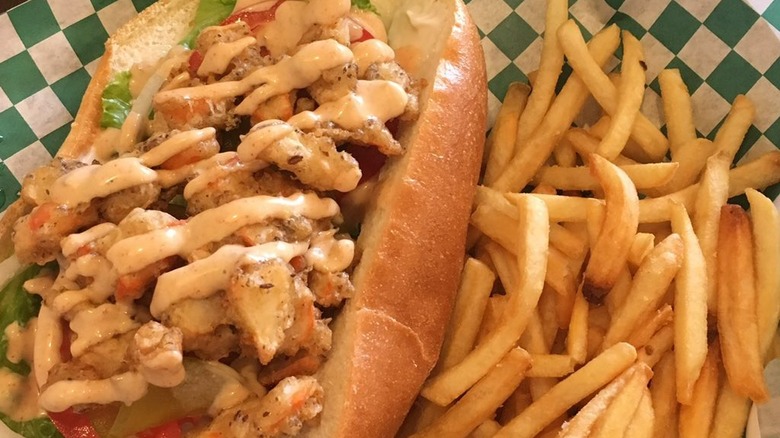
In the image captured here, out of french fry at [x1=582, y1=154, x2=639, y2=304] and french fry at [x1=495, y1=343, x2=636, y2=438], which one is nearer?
french fry at [x1=495, y1=343, x2=636, y2=438]

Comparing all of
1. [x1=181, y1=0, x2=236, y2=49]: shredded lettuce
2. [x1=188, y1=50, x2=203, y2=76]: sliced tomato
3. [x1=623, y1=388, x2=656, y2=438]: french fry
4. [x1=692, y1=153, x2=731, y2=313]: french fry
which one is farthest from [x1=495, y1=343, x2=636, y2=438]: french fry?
[x1=181, y1=0, x2=236, y2=49]: shredded lettuce

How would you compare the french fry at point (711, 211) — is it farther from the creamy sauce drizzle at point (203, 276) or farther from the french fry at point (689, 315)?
the creamy sauce drizzle at point (203, 276)

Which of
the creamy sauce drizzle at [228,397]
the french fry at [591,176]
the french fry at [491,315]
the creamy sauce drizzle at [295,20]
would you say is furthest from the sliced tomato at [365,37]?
the creamy sauce drizzle at [228,397]

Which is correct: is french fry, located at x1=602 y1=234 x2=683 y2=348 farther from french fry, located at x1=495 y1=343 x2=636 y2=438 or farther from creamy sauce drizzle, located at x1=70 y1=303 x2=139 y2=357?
creamy sauce drizzle, located at x1=70 y1=303 x2=139 y2=357

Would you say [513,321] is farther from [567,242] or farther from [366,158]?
[366,158]

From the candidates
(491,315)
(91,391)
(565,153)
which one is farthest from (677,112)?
(91,391)

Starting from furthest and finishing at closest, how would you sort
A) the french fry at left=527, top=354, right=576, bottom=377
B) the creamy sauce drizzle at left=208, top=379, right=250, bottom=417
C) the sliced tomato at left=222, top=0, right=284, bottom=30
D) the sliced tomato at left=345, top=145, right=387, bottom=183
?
the sliced tomato at left=222, top=0, right=284, bottom=30 < the sliced tomato at left=345, top=145, right=387, bottom=183 < the french fry at left=527, top=354, right=576, bottom=377 < the creamy sauce drizzle at left=208, top=379, right=250, bottom=417

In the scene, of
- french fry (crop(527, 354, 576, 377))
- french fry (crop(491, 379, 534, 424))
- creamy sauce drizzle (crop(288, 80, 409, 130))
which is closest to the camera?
french fry (crop(527, 354, 576, 377))
